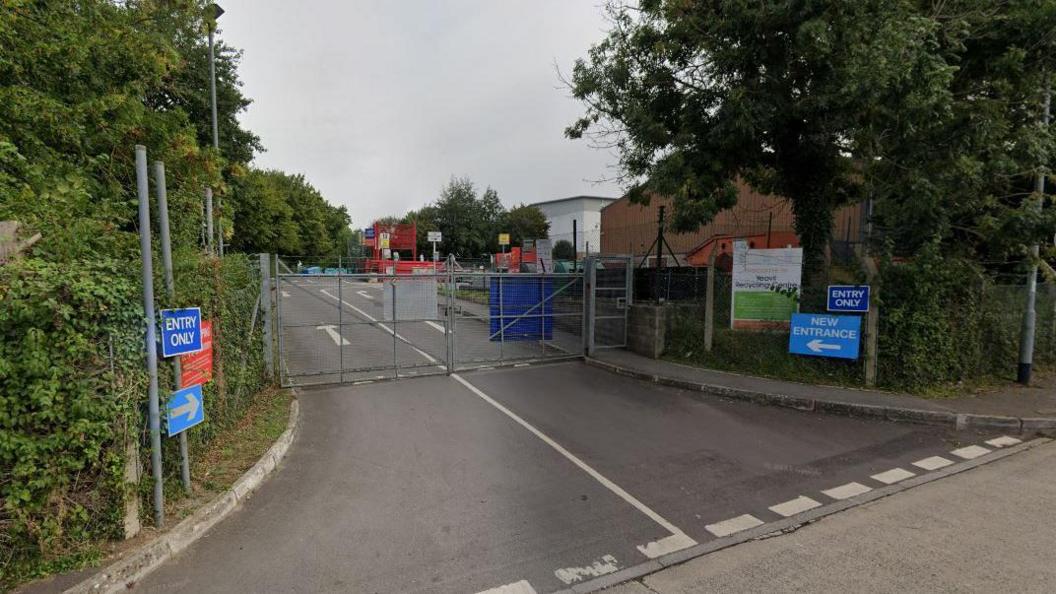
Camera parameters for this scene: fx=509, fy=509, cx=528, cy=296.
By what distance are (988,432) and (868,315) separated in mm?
2498

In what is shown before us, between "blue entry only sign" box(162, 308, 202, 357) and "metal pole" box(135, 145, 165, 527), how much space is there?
0.34 ft

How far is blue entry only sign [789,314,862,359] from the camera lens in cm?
918

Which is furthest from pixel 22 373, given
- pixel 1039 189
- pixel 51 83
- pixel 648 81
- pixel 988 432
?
pixel 1039 189

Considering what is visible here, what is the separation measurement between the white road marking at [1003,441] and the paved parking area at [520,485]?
21cm

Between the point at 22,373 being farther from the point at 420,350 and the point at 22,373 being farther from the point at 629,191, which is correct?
the point at 629,191

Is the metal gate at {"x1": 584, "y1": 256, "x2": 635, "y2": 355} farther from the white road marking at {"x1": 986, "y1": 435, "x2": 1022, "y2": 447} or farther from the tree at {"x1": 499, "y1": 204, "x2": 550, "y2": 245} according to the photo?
the tree at {"x1": 499, "y1": 204, "x2": 550, "y2": 245}

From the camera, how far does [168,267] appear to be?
427 cm

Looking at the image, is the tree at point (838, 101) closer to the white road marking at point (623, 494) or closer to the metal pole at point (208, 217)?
the white road marking at point (623, 494)

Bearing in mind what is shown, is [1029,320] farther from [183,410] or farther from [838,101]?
[183,410]

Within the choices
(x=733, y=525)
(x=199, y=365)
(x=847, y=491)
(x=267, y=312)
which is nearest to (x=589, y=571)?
(x=733, y=525)

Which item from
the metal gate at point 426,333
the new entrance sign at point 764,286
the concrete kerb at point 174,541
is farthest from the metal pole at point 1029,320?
the concrete kerb at point 174,541

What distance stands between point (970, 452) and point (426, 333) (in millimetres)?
12123

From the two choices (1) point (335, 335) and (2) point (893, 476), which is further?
(1) point (335, 335)

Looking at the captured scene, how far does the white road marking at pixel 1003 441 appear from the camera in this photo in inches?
264
